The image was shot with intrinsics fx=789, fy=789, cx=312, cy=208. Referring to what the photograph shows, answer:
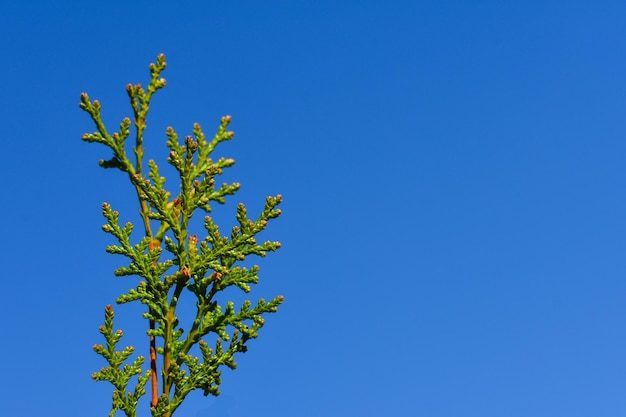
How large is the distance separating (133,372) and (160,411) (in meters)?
0.73

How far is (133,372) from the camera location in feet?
32.9

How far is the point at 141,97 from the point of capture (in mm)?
10680

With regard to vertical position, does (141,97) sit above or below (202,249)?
above

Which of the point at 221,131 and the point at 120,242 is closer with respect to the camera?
the point at 120,242

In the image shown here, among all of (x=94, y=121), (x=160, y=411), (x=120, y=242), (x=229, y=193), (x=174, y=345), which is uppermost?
(x=94, y=121)

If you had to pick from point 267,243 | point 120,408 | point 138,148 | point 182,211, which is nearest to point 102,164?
point 138,148

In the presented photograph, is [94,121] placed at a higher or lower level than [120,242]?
higher

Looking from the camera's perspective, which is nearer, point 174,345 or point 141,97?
point 174,345

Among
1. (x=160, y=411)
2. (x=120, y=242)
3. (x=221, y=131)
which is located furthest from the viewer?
(x=221, y=131)

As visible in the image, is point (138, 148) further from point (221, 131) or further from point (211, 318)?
point (211, 318)

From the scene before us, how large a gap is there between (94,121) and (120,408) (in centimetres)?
379

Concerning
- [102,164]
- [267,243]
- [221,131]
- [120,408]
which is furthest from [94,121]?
[120,408]

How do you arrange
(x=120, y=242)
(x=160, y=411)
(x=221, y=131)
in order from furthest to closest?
(x=221, y=131), (x=120, y=242), (x=160, y=411)

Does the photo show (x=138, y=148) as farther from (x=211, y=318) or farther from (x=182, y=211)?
(x=211, y=318)
